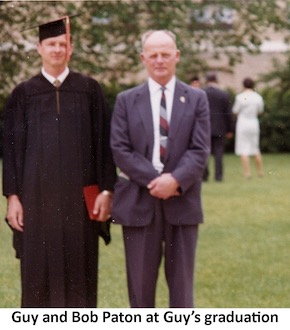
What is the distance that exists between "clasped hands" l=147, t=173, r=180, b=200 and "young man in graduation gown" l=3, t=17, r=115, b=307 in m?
0.30

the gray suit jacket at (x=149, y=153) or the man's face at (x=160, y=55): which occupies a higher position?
the man's face at (x=160, y=55)

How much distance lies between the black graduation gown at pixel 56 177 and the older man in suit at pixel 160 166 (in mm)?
175

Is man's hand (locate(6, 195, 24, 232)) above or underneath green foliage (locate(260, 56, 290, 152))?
above

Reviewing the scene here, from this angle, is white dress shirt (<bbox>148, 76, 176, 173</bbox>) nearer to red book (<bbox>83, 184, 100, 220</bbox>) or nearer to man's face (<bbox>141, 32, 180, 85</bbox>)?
man's face (<bbox>141, 32, 180, 85</bbox>)

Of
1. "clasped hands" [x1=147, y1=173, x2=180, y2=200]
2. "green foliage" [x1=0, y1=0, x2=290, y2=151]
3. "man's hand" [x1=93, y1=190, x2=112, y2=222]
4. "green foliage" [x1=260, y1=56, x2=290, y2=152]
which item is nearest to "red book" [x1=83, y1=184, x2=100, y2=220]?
"man's hand" [x1=93, y1=190, x2=112, y2=222]

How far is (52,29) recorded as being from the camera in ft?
18.8

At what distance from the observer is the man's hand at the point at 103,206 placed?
18.6 feet

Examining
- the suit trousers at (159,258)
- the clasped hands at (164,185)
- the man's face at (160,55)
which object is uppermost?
the man's face at (160,55)

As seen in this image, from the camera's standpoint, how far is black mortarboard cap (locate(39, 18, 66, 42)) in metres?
5.71

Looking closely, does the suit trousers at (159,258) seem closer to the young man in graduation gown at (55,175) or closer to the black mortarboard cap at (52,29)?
the young man in graduation gown at (55,175)

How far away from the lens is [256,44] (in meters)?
15.2
